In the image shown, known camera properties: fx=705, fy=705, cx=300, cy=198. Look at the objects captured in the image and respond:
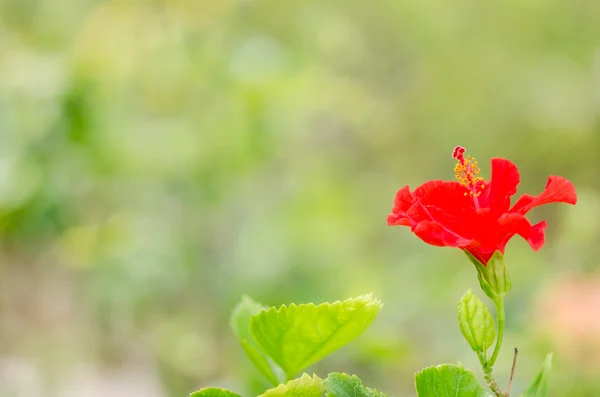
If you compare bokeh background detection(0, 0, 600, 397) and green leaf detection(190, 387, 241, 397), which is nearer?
green leaf detection(190, 387, 241, 397)

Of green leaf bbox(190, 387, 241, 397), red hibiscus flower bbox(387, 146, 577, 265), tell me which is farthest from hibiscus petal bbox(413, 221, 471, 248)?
green leaf bbox(190, 387, 241, 397)

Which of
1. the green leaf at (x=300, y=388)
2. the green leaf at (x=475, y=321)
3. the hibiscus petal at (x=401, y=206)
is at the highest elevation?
the hibiscus petal at (x=401, y=206)

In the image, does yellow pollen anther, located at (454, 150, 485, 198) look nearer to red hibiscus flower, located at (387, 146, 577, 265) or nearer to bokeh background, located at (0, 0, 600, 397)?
red hibiscus flower, located at (387, 146, 577, 265)

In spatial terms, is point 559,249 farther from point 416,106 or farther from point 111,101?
point 416,106

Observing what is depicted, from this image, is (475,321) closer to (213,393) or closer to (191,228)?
(213,393)

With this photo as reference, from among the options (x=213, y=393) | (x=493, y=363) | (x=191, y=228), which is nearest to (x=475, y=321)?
(x=493, y=363)

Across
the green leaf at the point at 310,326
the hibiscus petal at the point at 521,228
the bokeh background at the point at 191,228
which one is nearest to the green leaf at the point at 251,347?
the green leaf at the point at 310,326

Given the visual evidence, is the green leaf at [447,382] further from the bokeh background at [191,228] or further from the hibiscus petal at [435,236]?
the bokeh background at [191,228]
